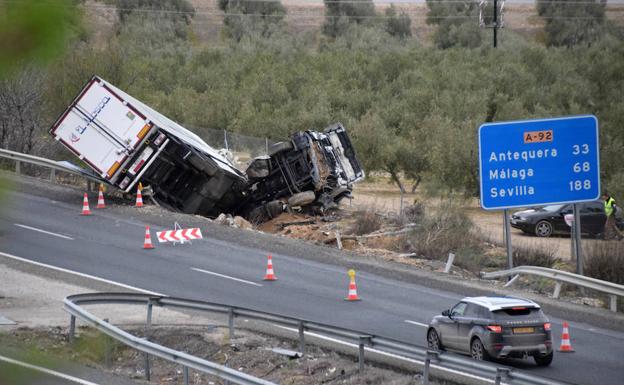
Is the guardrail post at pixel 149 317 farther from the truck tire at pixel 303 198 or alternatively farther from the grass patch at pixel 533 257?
the grass patch at pixel 533 257

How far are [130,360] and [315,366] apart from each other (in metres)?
2.77

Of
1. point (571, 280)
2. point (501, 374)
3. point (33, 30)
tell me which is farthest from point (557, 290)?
point (33, 30)

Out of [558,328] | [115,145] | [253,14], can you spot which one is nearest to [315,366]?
[558,328]

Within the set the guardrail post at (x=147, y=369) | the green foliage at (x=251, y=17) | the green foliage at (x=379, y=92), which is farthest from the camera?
the green foliage at (x=251, y=17)

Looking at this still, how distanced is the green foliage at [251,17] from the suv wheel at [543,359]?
80.4 m

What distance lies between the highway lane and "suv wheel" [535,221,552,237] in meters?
11.0

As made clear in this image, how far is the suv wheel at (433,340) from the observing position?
1653 cm

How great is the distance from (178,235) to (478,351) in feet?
35.8

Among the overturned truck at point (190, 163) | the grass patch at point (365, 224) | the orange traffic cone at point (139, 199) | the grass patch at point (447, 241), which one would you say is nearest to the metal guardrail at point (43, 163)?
the orange traffic cone at point (139, 199)

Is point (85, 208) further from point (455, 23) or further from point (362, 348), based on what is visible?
point (455, 23)

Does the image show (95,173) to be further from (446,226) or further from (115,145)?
(446,226)

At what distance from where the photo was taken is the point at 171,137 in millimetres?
26031

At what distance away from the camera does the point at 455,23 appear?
108938mm

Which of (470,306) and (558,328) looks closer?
(470,306)
